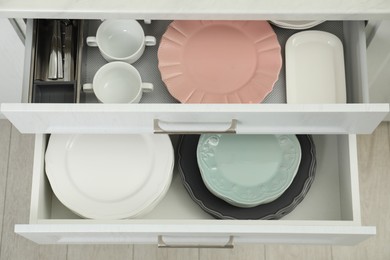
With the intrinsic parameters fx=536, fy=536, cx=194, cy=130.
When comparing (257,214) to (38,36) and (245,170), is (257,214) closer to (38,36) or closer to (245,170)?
(245,170)

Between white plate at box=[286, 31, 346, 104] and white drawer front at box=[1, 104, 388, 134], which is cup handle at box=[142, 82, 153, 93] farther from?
white plate at box=[286, 31, 346, 104]

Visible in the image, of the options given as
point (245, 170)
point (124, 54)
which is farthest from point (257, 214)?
point (124, 54)

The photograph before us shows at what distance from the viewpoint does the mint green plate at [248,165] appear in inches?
37.7

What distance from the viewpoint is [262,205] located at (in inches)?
39.0

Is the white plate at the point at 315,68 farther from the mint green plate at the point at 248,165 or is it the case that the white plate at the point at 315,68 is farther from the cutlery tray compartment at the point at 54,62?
the cutlery tray compartment at the point at 54,62

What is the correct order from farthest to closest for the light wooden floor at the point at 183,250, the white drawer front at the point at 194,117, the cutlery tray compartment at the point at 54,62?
the light wooden floor at the point at 183,250, the cutlery tray compartment at the point at 54,62, the white drawer front at the point at 194,117

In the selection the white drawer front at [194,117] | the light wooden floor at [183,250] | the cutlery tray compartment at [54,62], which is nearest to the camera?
the white drawer front at [194,117]

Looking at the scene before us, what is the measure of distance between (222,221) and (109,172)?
0.24 metres

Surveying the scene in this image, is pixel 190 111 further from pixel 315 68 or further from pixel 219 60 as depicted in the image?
pixel 315 68

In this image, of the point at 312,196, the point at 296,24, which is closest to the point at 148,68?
the point at 296,24

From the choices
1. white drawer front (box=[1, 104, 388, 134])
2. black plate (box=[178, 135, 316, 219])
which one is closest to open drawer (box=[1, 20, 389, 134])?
white drawer front (box=[1, 104, 388, 134])

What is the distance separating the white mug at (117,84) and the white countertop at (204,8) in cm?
14

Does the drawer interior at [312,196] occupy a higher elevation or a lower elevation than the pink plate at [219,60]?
lower

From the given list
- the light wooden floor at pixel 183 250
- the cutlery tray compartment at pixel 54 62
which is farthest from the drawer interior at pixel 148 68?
the light wooden floor at pixel 183 250
